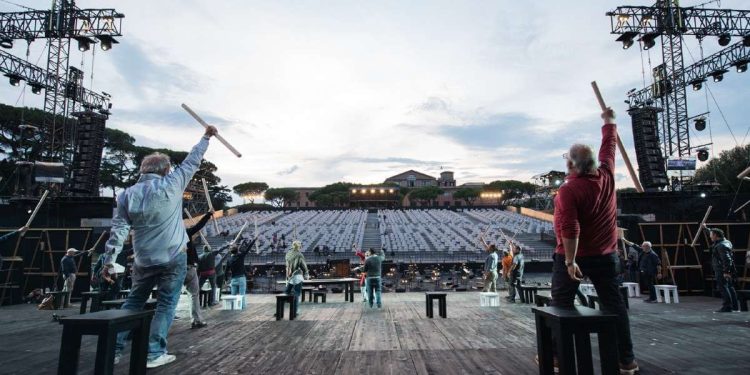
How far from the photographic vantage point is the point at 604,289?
3.26 meters

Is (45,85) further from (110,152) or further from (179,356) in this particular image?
(110,152)

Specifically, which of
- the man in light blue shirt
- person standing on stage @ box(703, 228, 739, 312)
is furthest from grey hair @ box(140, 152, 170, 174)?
person standing on stage @ box(703, 228, 739, 312)

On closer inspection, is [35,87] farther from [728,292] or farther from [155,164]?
[728,292]

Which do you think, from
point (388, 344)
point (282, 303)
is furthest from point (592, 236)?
point (282, 303)

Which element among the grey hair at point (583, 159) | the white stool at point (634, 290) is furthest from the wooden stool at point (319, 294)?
the grey hair at point (583, 159)

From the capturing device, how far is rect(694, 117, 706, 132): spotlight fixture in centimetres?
2245

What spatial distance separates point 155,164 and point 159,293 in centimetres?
132

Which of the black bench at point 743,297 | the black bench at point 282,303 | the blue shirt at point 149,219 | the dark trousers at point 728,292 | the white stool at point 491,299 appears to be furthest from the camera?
the white stool at point 491,299

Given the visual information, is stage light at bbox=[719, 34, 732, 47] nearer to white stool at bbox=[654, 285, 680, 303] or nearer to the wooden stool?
white stool at bbox=[654, 285, 680, 303]

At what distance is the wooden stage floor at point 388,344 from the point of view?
3.87 m

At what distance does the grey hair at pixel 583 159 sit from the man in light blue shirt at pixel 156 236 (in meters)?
3.67

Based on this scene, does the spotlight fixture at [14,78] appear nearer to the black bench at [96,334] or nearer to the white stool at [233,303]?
the white stool at [233,303]

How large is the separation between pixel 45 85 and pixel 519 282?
83.4 feet

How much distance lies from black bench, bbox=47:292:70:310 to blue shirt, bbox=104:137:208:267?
28.5ft
